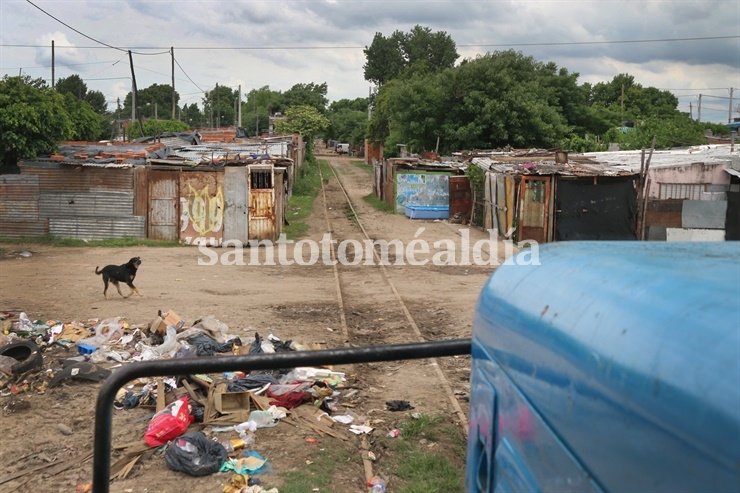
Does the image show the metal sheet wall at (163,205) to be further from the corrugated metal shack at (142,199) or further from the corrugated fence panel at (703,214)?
the corrugated fence panel at (703,214)

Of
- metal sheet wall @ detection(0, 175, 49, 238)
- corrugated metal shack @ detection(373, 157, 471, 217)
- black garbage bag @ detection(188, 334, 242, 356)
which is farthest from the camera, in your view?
corrugated metal shack @ detection(373, 157, 471, 217)

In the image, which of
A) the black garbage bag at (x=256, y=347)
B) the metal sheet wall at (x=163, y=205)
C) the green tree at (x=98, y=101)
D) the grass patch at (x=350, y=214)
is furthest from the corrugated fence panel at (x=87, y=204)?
the green tree at (x=98, y=101)

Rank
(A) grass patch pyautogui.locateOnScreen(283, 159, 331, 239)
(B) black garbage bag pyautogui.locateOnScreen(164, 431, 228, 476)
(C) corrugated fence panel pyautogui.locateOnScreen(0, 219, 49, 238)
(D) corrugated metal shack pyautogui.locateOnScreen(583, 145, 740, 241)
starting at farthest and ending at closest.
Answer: (A) grass patch pyautogui.locateOnScreen(283, 159, 331, 239) → (C) corrugated fence panel pyautogui.locateOnScreen(0, 219, 49, 238) → (D) corrugated metal shack pyautogui.locateOnScreen(583, 145, 740, 241) → (B) black garbage bag pyautogui.locateOnScreen(164, 431, 228, 476)

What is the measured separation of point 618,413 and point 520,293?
590 millimetres

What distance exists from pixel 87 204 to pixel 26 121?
3.14 meters

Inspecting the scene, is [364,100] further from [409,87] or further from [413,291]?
[413,291]

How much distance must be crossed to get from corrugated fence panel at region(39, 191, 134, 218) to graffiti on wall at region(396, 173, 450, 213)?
465 inches

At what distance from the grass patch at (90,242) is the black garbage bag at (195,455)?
15.2 metres

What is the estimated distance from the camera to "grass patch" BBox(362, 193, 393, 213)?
3148 cm

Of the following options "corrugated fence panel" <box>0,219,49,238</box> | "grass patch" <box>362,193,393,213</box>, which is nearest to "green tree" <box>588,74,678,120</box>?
"grass patch" <box>362,193,393,213</box>

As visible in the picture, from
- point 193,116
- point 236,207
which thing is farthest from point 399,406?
point 193,116

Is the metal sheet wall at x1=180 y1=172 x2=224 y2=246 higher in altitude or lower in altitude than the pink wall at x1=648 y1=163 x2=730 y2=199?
lower

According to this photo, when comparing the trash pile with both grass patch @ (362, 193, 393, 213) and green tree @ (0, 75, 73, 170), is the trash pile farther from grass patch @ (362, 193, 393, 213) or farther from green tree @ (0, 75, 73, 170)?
grass patch @ (362, 193, 393, 213)

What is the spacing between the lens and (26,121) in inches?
857
